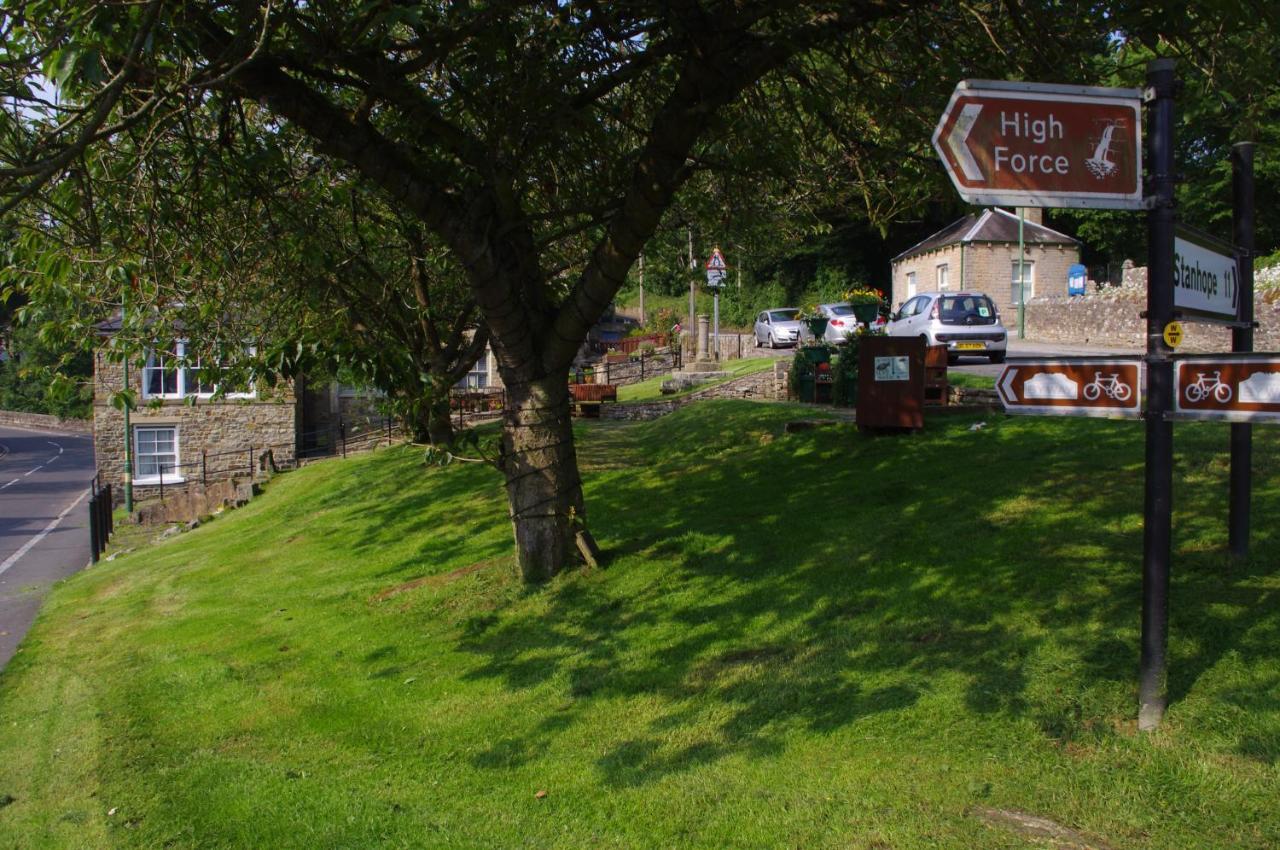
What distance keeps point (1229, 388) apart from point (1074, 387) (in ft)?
1.98

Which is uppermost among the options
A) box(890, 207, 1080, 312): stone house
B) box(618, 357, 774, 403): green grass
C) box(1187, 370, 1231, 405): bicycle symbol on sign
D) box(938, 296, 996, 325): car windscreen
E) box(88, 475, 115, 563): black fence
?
box(890, 207, 1080, 312): stone house

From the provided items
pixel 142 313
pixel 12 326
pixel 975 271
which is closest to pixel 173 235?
pixel 142 313

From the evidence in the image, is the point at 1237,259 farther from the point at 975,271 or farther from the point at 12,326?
the point at 975,271

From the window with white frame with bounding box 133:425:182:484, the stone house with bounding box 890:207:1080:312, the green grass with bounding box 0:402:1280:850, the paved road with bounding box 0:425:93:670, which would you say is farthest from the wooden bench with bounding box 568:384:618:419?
the stone house with bounding box 890:207:1080:312

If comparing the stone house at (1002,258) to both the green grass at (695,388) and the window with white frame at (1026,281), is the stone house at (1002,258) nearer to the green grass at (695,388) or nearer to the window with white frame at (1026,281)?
the window with white frame at (1026,281)

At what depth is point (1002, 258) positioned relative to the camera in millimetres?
36531

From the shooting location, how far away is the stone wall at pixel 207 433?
102ft

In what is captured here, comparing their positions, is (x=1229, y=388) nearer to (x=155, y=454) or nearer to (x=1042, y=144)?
(x=1042, y=144)

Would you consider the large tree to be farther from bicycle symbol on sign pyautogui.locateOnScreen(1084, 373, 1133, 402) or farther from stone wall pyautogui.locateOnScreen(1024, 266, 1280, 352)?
stone wall pyautogui.locateOnScreen(1024, 266, 1280, 352)

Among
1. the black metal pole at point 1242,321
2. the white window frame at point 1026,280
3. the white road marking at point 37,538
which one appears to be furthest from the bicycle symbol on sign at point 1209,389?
the white window frame at point 1026,280

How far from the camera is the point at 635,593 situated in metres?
7.93

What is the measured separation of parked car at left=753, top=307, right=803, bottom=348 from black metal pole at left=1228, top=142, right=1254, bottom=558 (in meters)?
27.2

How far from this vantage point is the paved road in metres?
16.6

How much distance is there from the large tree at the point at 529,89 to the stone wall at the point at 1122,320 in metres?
13.0
